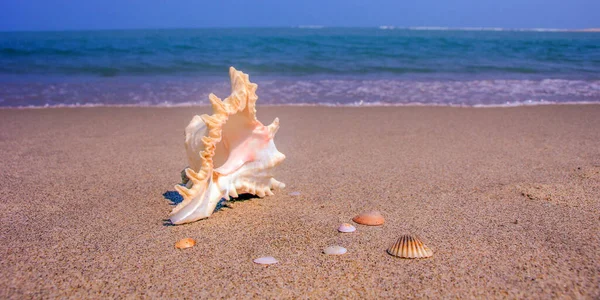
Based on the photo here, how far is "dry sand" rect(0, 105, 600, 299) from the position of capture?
1.95 m

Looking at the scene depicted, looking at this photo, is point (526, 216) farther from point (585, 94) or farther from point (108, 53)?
point (108, 53)

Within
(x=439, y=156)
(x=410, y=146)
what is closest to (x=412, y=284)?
(x=439, y=156)

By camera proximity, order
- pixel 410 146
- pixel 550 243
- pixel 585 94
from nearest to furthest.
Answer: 1. pixel 550 243
2. pixel 410 146
3. pixel 585 94

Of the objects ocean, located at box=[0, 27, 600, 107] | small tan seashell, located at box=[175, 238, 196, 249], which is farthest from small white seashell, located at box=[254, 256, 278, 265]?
ocean, located at box=[0, 27, 600, 107]

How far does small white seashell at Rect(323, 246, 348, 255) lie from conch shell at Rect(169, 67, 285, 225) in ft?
2.16

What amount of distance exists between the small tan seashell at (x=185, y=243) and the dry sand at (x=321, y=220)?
3cm

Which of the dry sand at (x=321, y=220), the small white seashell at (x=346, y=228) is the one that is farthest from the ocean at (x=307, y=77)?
the small white seashell at (x=346, y=228)

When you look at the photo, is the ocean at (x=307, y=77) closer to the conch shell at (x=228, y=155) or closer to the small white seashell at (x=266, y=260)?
the conch shell at (x=228, y=155)

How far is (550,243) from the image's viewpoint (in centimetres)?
228

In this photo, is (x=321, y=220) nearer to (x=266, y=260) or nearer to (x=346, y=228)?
(x=346, y=228)

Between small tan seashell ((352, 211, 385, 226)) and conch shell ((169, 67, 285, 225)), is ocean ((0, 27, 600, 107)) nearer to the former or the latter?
conch shell ((169, 67, 285, 225))

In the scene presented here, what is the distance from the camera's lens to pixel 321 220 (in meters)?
2.63

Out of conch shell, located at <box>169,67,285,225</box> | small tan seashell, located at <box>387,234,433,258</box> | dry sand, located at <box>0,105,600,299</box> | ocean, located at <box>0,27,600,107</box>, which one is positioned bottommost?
ocean, located at <box>0,27,600,107</box>

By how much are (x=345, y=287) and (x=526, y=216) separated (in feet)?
4.11
